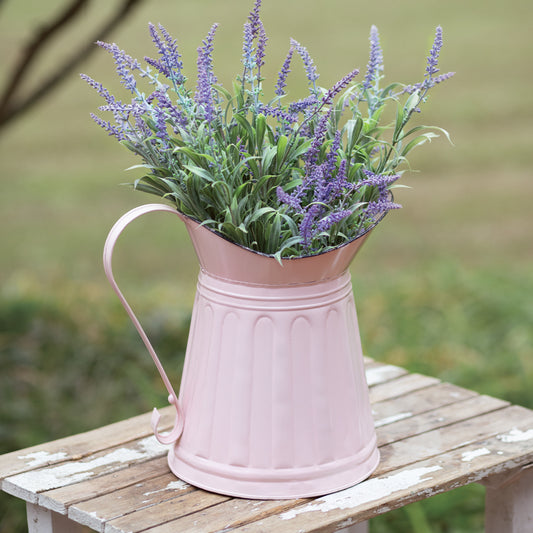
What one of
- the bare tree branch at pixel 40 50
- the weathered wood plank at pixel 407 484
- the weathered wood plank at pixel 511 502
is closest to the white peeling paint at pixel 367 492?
the weathered wood plank at pixel 407 484

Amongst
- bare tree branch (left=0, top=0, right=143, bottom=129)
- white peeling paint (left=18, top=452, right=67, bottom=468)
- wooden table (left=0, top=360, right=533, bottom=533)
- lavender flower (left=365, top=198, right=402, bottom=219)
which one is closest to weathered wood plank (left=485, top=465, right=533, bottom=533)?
wooden table (left=0, top=360, right=533, bottom=533)

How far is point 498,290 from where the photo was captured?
3.59 metres

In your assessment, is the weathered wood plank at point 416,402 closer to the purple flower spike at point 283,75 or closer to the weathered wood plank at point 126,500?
the weathered wood plank at point 126,500

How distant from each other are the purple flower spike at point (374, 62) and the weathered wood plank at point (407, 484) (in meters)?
0.60

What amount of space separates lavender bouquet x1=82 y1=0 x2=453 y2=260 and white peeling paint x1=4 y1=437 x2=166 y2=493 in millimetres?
441

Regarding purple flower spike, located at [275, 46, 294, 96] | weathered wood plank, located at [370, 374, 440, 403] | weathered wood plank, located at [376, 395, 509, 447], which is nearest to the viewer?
purple flower spike, located at [275, 46, 294, 96]

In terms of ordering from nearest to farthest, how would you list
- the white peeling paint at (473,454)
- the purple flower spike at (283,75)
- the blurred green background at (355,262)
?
the purple flower spike at (283,75), the white peeling paint at (473,454), the blurred green background at (355,262)

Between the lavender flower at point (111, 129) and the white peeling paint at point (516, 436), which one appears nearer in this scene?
the lavender flower at point (111, 129)

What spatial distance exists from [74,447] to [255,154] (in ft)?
1.99

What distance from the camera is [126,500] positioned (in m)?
1.19

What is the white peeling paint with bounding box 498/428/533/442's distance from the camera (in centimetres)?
137

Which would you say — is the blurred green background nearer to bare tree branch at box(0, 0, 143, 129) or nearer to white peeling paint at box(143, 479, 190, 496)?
bare tree branch at box(0, 0, 143, 129)

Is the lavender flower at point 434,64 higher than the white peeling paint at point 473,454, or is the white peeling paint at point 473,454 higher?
the lavender flower at point 434,64

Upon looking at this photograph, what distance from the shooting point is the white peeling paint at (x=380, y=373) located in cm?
167
